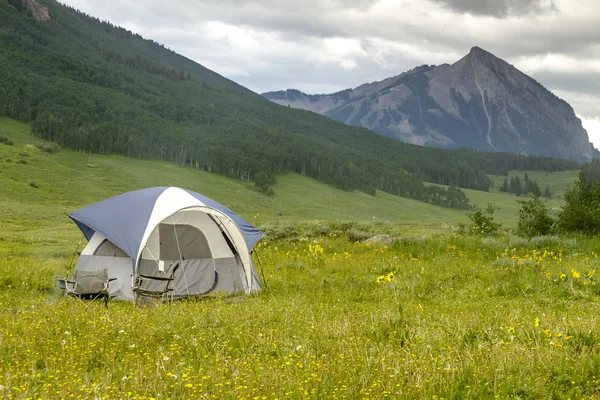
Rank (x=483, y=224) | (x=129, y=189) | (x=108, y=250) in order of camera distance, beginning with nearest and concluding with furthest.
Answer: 1. (x=108, y=250)
2. (x=483, y=224)
3. (x=129, y=189)

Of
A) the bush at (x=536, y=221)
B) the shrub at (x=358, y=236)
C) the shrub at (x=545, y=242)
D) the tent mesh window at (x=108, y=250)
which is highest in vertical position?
the bush at (x=536, y=221)

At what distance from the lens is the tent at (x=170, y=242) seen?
1286 centimetres

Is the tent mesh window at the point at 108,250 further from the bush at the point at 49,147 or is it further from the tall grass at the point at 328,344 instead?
the bush at the point at 49,147

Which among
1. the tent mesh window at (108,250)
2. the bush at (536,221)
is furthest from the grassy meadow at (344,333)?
the bush at (536,221)

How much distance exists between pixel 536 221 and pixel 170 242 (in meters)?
17.6

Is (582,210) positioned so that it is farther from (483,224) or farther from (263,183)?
(263,183)

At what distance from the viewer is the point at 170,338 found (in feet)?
25.6

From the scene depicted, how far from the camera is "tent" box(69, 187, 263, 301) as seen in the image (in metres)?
12.9

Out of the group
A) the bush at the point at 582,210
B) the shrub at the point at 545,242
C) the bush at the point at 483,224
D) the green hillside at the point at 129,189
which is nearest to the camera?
the shrub at the point at 545,242

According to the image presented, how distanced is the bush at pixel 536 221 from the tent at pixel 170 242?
14837 mm

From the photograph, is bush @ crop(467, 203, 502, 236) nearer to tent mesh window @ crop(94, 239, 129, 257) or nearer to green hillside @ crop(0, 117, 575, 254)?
tent mesh window @ crop(94, 239, 129, 257)

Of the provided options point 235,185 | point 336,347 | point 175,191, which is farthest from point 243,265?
point 235,185

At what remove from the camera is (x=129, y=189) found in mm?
110875

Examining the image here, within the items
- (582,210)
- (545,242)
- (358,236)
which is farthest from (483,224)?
(358,236)
